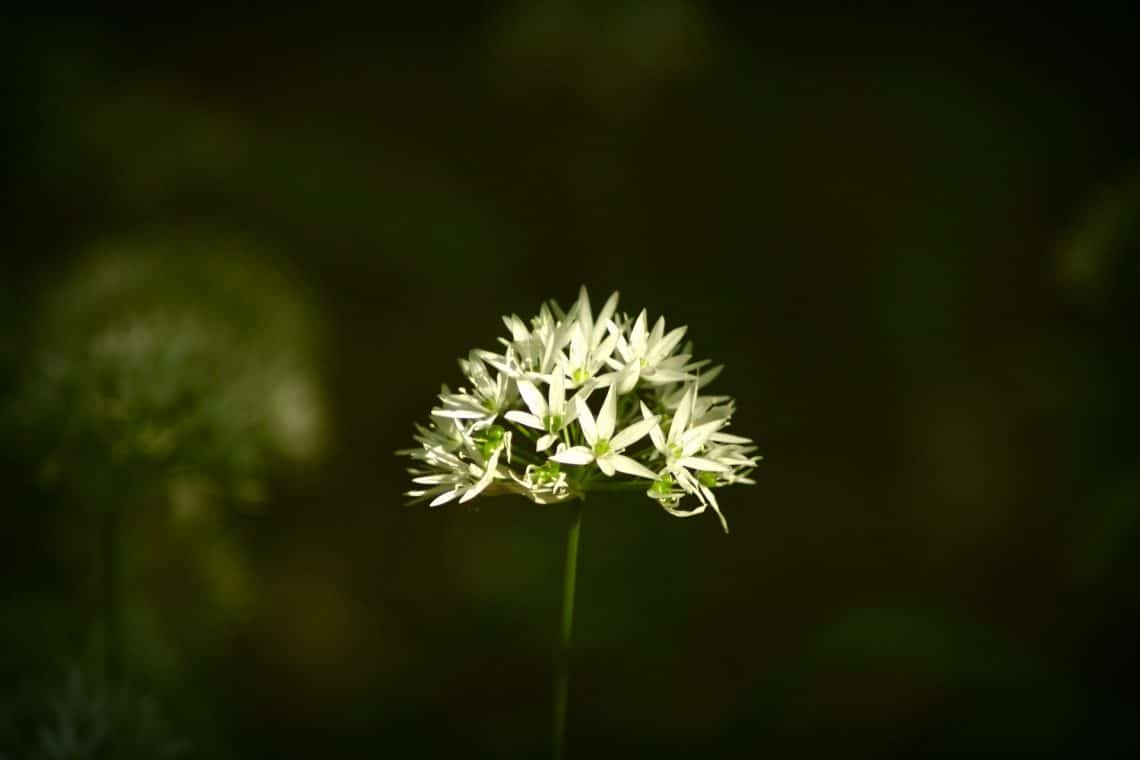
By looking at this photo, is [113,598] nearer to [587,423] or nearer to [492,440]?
[492,440]

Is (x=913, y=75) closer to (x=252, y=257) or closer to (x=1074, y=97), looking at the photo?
(x=1074, y=97)

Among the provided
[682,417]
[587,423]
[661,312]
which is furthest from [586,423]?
[661,312]

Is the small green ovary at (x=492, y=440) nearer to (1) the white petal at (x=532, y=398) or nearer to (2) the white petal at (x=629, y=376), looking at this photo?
(1) the white petal at (x=532, y=398)

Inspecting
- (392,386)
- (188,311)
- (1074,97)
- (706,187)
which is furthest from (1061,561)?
(188,311)

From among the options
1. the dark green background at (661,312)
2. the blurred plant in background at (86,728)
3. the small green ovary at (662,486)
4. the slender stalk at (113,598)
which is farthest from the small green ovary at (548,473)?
the dark green background at (661,312)

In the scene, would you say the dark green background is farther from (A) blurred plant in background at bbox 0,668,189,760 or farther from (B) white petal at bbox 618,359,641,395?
(B) white petal at bbox 618,359,641,395

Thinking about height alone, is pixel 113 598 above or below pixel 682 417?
below
